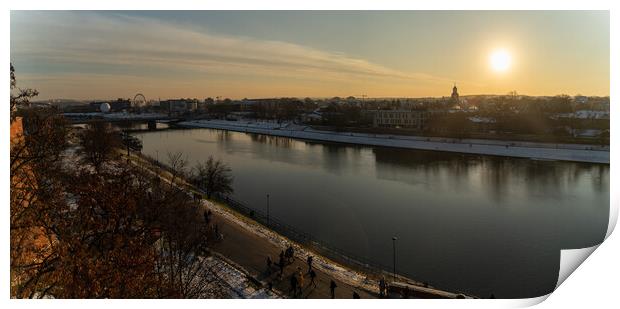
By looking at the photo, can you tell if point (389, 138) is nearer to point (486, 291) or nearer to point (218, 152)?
point (218, 152)

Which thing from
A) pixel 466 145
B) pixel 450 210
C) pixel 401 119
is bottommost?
pixel 450 210

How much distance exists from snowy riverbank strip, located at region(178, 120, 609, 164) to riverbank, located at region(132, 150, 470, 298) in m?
7.35

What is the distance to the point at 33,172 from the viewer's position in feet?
8.36

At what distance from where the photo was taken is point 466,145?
11.5 metres

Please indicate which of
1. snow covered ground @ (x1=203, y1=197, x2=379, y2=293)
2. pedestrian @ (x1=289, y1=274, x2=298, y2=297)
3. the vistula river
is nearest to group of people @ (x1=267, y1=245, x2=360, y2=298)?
pedestrian @ (x1=289, y1=274, x2=298, y2=297)

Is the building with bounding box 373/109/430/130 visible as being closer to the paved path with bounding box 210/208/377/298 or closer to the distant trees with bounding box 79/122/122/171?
the distant trees with bounding box 79/122/122/171

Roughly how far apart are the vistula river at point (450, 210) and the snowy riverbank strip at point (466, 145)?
1.86ft

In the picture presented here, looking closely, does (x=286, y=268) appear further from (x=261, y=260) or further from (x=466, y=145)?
(x=466, y=145)

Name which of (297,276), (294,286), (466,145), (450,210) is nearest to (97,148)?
(450,210)

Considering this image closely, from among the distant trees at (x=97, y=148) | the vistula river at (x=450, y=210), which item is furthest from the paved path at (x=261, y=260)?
the distant trees at (x=97, y=148)

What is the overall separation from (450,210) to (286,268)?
2566 mm
